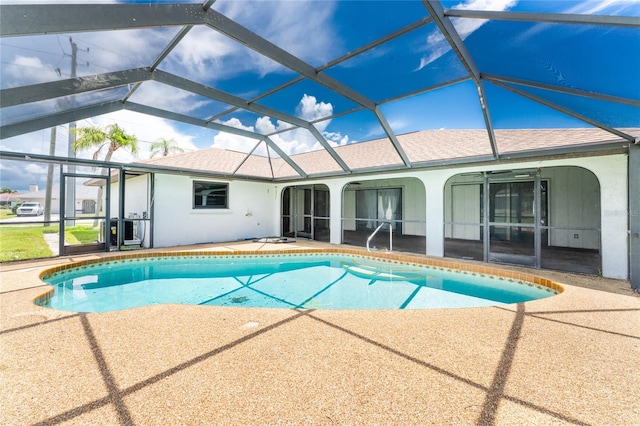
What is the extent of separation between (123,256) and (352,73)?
696cm

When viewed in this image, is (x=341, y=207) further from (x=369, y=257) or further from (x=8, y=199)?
(x=8, y=199)

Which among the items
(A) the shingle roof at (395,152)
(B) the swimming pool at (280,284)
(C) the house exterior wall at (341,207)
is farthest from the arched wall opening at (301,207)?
(B) the swimming pool at (280,284)

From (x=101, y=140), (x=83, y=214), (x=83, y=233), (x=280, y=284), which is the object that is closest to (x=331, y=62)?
(x=280, y=284)

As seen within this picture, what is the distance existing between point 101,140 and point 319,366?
26.2ft

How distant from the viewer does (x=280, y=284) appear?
19.6 feet

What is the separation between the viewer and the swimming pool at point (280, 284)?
15.9 ft

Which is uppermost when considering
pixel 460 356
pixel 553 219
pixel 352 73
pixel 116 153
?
pixel 352 73

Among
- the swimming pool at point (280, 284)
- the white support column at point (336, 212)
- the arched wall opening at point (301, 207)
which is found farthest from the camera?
the arched wall opening at point (301, 207)

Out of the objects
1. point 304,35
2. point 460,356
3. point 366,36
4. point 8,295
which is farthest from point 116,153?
point 460,356

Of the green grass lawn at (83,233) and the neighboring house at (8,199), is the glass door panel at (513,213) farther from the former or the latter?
the neighboring house at (8,199)

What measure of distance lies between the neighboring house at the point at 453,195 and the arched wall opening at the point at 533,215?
1.2 inches

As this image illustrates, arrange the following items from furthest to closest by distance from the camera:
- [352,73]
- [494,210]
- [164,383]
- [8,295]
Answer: [494,210], [352,73], [8,295], [164,383]

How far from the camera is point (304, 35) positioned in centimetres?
361

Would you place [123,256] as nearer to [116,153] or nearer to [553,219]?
[116,153]
